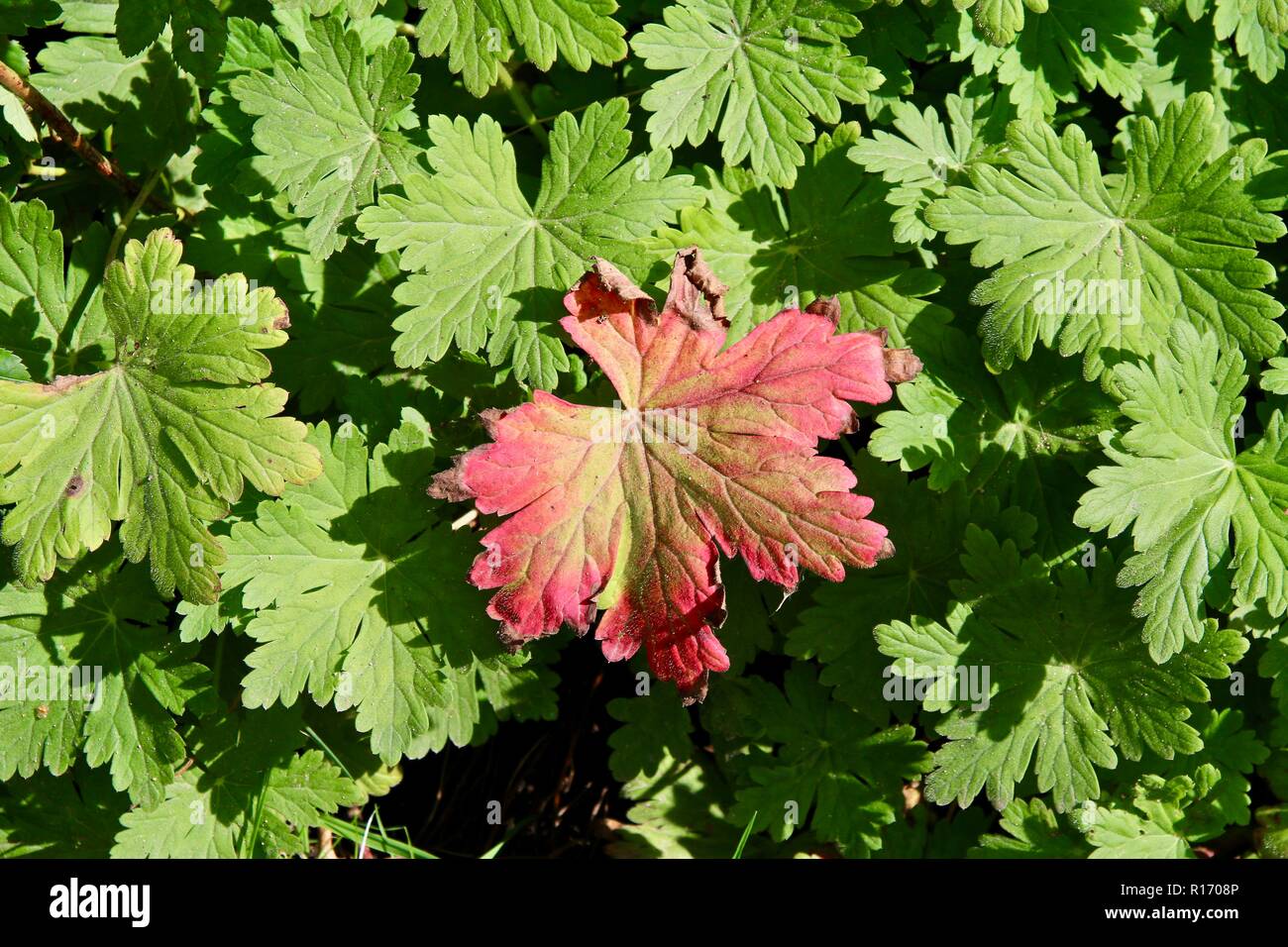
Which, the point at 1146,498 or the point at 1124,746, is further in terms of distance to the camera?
the point at 1124,746

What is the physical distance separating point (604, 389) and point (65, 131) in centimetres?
173

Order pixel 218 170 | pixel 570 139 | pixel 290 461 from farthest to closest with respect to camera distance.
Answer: pixel 218 170 → pixel 570 139 → pixel 290 461

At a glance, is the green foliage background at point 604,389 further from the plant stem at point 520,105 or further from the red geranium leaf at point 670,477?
the red geranium leaf at point 670,477

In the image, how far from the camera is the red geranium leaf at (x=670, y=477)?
8.14 feet

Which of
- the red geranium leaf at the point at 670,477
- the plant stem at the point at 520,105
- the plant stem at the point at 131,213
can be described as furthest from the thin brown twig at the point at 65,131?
the red geranium leaf at the point at 670,477

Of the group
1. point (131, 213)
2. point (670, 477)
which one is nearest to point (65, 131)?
point (131, 213)

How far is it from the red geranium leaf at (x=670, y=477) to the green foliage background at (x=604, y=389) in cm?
22

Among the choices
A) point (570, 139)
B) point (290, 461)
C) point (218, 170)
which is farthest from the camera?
point (218, 170)

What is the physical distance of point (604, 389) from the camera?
9.82 ft

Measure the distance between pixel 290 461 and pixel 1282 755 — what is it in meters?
2.93

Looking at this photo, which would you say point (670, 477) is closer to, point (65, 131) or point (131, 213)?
point (131, 213)
